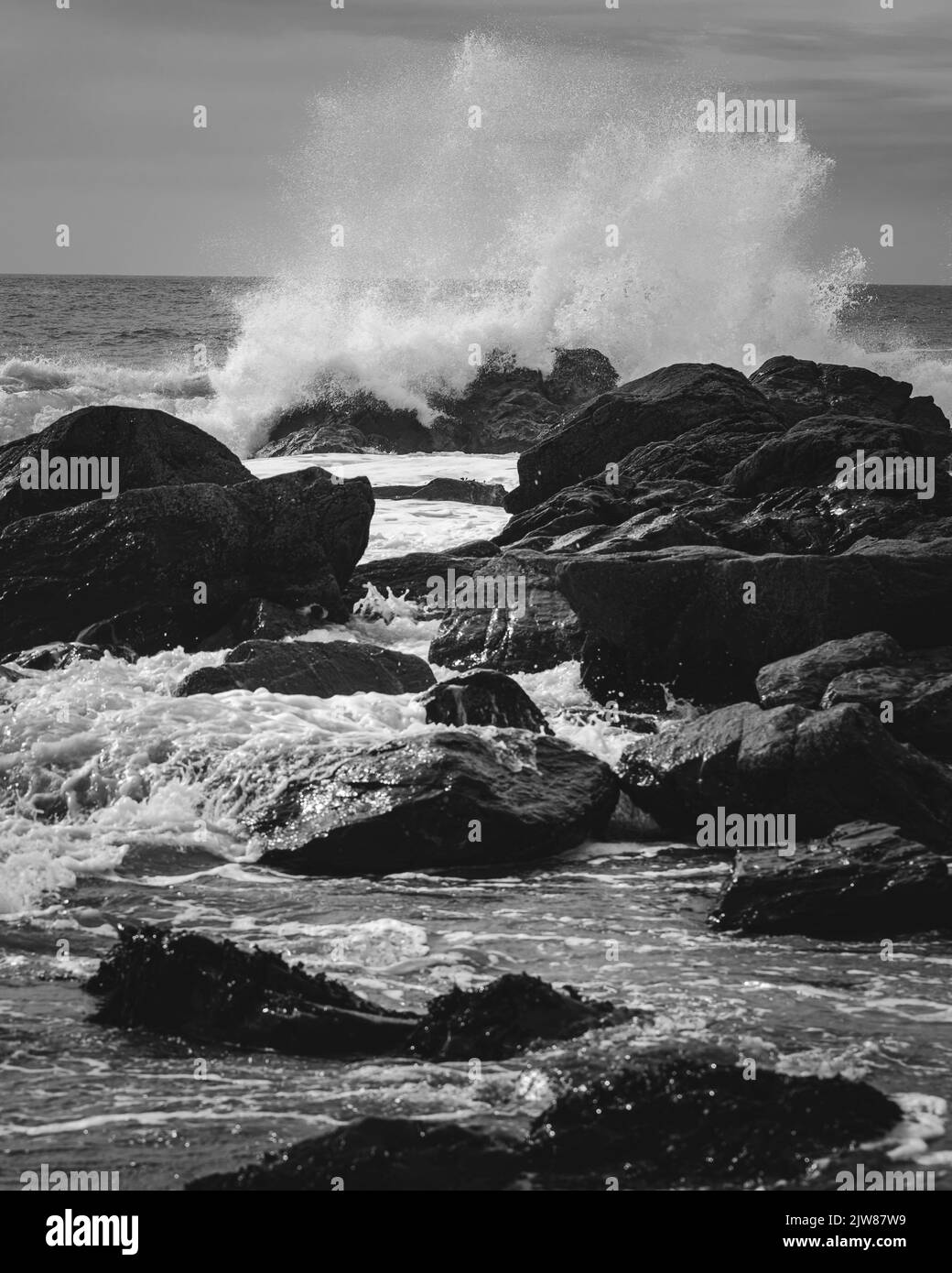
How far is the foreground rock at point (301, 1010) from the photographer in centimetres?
571

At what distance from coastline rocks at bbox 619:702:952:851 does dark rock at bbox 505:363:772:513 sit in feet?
27.7

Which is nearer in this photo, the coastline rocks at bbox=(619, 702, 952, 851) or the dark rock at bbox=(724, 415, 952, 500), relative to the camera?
the coastline rocks at bbox=(619, 702, 952, 851)

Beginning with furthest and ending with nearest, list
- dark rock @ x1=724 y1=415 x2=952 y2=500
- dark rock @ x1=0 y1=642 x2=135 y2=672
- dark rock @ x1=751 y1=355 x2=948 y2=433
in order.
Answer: dark rock @ x1=751 y1=355 x2=948 y2=433 < dark rock @ x1=724 y1=415 x2=952 y2=500 < dark rock @ x1=0 y1=642 x2=135 y2=672

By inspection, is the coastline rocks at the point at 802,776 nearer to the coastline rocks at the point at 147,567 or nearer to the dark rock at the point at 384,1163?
the dark rock at the point at 384,1163

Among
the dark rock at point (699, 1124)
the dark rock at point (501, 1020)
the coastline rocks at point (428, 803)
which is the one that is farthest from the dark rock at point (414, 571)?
the dark rock at point (699, 1124)

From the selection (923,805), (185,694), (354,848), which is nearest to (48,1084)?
(354,848)

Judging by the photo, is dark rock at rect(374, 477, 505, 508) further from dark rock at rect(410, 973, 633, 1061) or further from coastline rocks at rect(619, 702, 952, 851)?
dark rock at rect(410, 973, 633, 1061)

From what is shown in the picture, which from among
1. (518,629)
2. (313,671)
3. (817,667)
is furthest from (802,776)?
(518,629)

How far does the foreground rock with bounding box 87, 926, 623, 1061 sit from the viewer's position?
5715mm

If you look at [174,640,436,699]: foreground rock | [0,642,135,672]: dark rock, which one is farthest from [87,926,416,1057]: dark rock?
[0,642,135,672]: dark rock

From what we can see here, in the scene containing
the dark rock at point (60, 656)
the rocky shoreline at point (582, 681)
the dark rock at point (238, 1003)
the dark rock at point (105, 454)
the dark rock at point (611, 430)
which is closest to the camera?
the rocky shoreline at point (582, 681)

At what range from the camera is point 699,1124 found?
4898mm

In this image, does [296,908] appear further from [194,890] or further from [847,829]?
[847,829]

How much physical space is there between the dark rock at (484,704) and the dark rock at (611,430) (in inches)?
280
